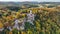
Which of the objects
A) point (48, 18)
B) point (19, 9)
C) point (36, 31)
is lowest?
point (36, 31)

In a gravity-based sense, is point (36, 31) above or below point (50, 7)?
below

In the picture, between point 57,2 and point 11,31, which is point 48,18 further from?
point 11,31

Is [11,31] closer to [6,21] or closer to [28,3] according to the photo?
[6,21]

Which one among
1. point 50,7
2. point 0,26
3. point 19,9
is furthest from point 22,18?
point 50,7

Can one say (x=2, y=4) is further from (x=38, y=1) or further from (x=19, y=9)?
(x=38, y=1)

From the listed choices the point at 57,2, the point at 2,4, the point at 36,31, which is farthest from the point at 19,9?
the point at 57,2

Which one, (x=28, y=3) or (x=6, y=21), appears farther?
(x=28, y=3)

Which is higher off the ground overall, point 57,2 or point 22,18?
point 57,2

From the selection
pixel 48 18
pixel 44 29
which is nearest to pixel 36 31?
pixel 44 29

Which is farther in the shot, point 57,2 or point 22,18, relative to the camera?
point 57,2
